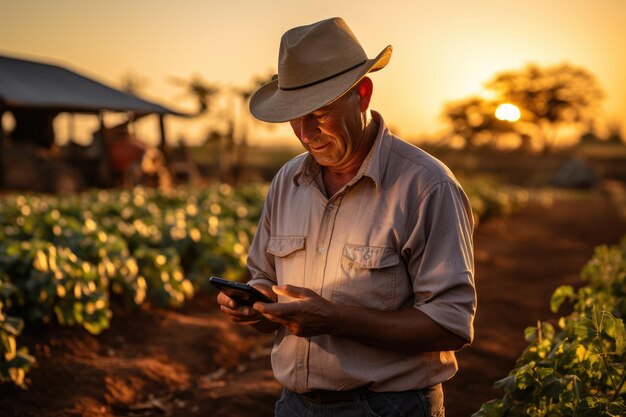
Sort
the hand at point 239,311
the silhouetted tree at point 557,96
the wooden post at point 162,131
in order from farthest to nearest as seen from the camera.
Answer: the silhouetted tree at point 557,96 → the wooden post at point 162,131 → the hand at point 239,311

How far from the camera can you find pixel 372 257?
7.91 ft

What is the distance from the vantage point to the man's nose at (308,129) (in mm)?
2447

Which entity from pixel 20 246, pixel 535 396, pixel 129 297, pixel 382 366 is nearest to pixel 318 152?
pixel 382 366

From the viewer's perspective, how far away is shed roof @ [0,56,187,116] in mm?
19906

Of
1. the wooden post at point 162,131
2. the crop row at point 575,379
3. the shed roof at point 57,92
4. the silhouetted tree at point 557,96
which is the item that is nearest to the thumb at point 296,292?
the crop row at point 575,379

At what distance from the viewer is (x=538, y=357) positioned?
146 inches

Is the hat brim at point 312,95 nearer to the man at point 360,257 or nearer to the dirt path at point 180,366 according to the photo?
the man at point 360,257

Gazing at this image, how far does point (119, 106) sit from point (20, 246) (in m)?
17.2

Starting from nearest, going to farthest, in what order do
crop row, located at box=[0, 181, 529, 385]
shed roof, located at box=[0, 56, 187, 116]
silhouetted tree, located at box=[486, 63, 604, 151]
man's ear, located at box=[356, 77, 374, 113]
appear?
man's ear, located at box=[356, 77, 374, 113] → crop row, located at box=[0, 181, 529, 385] → shed roof, located at box=[0, 56, 187, 116] → silhouetted tree, located at box=[486, 63, 604, 151]

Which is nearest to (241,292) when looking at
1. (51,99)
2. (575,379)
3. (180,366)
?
(575,379)

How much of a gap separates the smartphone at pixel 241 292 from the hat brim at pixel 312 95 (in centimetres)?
53

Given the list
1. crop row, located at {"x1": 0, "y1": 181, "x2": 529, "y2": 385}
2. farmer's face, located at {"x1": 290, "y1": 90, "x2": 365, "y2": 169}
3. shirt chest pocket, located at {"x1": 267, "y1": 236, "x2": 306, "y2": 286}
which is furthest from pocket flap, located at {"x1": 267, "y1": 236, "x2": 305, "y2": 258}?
crop row, located at {"x1": 0, "y1": 181, "x2": 529, "y2": 385}

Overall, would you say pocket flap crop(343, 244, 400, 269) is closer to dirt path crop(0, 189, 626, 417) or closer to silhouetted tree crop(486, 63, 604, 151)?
dirt path crop(0, 189, 626, 417)

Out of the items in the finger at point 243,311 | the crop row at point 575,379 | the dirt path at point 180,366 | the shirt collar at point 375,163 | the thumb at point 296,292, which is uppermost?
the shirt collar at point 375,163
